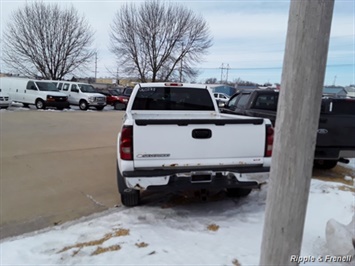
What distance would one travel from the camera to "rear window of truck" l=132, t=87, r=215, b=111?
5.71 m

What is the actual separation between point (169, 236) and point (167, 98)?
292 centimetres

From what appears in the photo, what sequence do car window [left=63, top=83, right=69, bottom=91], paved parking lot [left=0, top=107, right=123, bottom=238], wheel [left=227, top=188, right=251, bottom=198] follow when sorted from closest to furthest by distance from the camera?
paved parking lot [left=0, top=107, right=123, bottom=238], wheel [left=227, top=188, right=251, bottom=198], car window [left=63, top=83, right=69, bottom=91]

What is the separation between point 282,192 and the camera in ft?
5.50

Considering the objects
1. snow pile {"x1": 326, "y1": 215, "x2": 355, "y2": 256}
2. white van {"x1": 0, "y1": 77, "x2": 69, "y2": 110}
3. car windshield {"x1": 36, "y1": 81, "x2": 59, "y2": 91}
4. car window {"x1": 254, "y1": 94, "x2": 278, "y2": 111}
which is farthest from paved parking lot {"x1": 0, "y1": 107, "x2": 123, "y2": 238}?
car windshield {"x1": 36, "y1": 81, "x2": 59, "y2": 91}

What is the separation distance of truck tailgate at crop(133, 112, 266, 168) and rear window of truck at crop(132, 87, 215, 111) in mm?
1951

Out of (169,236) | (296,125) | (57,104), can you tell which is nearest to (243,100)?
(169,236)

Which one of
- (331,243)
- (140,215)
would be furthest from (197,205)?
(331,243)

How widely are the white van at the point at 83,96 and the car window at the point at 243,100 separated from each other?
55.4ft

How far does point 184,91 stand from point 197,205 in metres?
2.20

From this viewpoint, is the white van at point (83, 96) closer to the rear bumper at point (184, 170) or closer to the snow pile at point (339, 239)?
the rear bumper at point (184, 170)

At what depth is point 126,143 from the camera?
12.0 ft

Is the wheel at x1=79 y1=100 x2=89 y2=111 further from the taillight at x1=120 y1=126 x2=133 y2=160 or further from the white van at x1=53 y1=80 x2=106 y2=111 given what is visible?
the taillight at x1=120 y1=126 x2=133 y2=160

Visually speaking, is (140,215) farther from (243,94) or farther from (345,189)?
(243,94)

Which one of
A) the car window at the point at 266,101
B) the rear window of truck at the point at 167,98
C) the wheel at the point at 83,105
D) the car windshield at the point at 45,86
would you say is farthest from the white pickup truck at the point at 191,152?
the wheel at the point at 83,105
